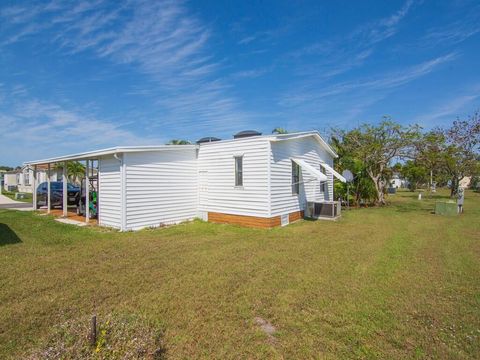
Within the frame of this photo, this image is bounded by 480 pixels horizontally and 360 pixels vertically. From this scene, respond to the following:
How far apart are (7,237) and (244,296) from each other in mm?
8303

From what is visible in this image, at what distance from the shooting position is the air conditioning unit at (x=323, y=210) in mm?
11953

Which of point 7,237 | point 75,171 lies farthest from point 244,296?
point 75,171

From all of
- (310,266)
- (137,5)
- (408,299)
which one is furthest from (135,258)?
(137,5)

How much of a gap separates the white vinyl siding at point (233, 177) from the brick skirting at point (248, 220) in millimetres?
154

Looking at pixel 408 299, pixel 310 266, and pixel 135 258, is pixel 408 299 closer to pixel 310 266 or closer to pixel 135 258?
pixel 310 266

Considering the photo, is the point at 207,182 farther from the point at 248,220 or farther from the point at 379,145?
the point at 379,145

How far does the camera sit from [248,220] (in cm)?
1017

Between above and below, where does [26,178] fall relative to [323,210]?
above

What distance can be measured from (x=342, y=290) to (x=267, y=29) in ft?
38.8

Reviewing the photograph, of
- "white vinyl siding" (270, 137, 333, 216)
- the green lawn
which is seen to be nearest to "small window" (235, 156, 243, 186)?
"white vinyl siding" (270, 137, 333, 216)

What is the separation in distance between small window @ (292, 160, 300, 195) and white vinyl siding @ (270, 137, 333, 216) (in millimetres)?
213

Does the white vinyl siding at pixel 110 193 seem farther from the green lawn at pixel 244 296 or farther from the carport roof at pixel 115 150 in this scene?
the green lawn at pixel 244 296

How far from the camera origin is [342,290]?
14.4 ft

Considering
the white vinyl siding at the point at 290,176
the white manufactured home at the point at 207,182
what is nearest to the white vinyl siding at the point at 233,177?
the white manufactured home at the point at 207,182
